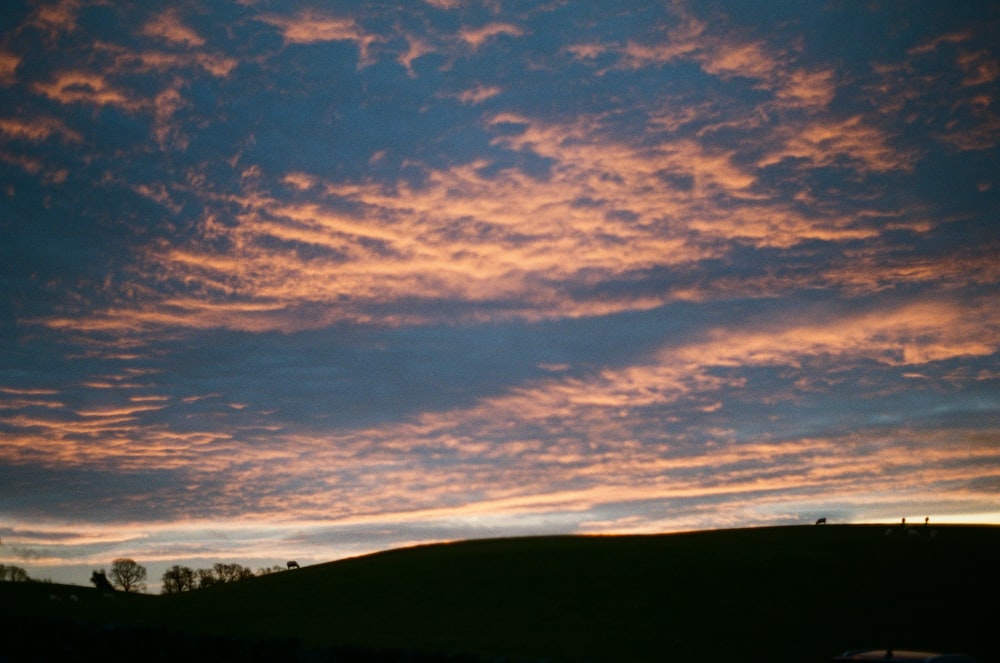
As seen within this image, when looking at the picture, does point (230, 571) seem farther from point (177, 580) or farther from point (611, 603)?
point (611, 603)

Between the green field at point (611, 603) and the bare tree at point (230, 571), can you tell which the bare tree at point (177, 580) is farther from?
the green field at point (611, 603)

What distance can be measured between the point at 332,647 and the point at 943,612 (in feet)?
87.1

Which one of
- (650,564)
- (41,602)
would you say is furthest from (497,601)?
(41,602)

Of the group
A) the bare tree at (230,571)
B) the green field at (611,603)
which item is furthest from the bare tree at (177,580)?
the green field at (611,603)

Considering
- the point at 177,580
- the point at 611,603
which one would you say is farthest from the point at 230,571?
the point at 611,603

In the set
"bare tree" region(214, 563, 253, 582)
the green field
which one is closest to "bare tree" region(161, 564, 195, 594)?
"bare tree" region(214, 563, 253, 582)

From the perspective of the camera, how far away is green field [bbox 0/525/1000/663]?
3275 cm

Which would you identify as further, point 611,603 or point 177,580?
point 177,580

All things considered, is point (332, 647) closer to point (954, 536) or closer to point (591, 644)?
point (591, 644)

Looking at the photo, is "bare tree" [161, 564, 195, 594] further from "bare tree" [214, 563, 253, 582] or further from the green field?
the green field

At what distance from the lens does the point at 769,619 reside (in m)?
36.6

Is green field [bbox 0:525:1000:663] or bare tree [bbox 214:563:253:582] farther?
bare tree [bbox 214:563:253:582]

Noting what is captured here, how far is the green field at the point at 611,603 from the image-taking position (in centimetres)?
3275

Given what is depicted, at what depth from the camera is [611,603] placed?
41625 mm
